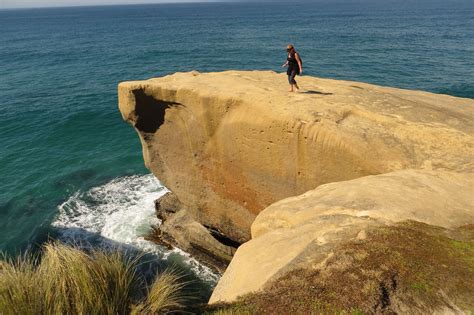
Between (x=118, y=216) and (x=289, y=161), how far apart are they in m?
11.3

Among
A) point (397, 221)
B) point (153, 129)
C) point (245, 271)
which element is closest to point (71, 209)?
point (153, 129)

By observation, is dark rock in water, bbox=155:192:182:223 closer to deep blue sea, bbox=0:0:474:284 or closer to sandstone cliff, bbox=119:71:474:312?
sandstone cliff, bbox=119:71:474:312

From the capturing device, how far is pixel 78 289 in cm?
480

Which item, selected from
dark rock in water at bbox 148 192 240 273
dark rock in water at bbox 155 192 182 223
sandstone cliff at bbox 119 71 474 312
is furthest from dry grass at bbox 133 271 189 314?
dark rock in water at bbox 155 192 182 223

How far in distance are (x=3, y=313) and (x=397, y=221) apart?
6401 millimetres

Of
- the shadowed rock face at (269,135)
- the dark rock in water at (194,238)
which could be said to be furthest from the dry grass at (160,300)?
the dark rock in water at (194,238)

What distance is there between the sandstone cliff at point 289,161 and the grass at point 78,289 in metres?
1.41

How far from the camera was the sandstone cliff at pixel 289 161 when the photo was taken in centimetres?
710

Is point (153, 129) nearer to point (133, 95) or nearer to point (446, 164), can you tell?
point (133, 95)

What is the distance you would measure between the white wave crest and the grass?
34.6 ft

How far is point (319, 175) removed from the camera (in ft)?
37.6

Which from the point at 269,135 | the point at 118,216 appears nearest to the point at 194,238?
the point at 118,216

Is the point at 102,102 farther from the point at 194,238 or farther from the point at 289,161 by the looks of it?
the point at 289,161

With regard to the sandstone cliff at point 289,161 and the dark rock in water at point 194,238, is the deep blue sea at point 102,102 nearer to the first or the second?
the dark rock in water at point 194,238
